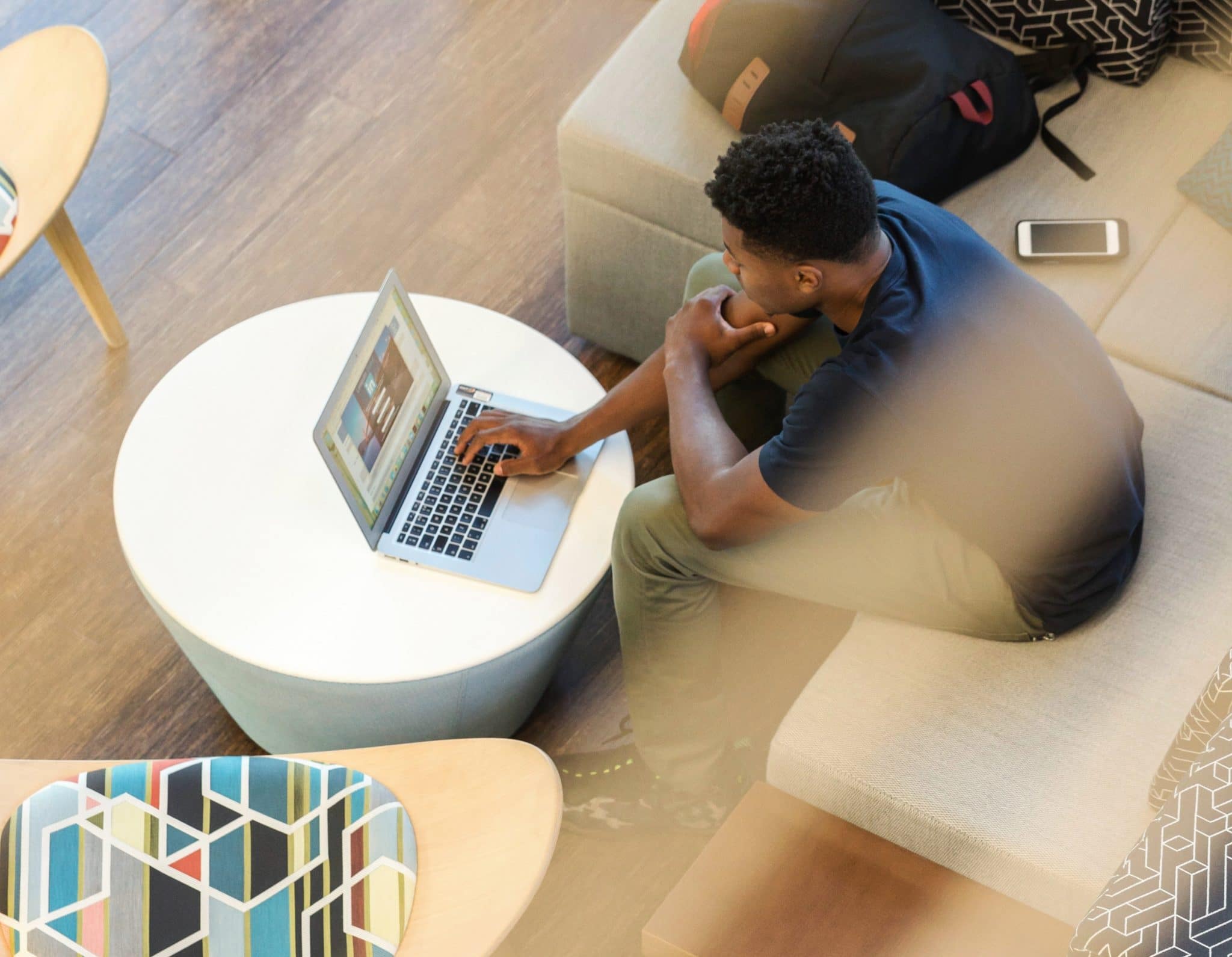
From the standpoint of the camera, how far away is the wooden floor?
192 centimetres

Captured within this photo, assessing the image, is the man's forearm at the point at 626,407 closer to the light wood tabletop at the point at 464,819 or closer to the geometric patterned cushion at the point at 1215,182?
the light wood tabletop at the point at 464,819

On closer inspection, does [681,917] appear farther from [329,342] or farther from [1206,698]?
[329,342]

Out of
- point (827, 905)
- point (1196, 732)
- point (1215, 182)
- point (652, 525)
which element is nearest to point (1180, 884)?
point (1196, 732)

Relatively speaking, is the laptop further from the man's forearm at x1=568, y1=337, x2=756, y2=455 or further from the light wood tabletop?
the light wood tabletop

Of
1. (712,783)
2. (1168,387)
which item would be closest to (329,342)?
(712,783)

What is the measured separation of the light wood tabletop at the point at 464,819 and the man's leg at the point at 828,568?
347mm

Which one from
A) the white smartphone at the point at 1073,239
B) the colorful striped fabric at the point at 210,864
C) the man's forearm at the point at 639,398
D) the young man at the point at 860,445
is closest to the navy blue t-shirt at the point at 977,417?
the young man at the point at 860,445

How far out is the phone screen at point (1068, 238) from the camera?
192 cm

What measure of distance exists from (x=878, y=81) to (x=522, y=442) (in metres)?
0.81

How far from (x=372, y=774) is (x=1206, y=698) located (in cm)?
90

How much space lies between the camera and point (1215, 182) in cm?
194

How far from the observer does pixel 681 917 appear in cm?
150

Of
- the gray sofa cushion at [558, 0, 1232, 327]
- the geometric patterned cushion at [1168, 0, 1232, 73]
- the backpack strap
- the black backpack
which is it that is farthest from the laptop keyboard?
the geometric patterned cushion at [1168, 0, 1232, 73]

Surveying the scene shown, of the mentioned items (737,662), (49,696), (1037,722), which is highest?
(1037,722)
